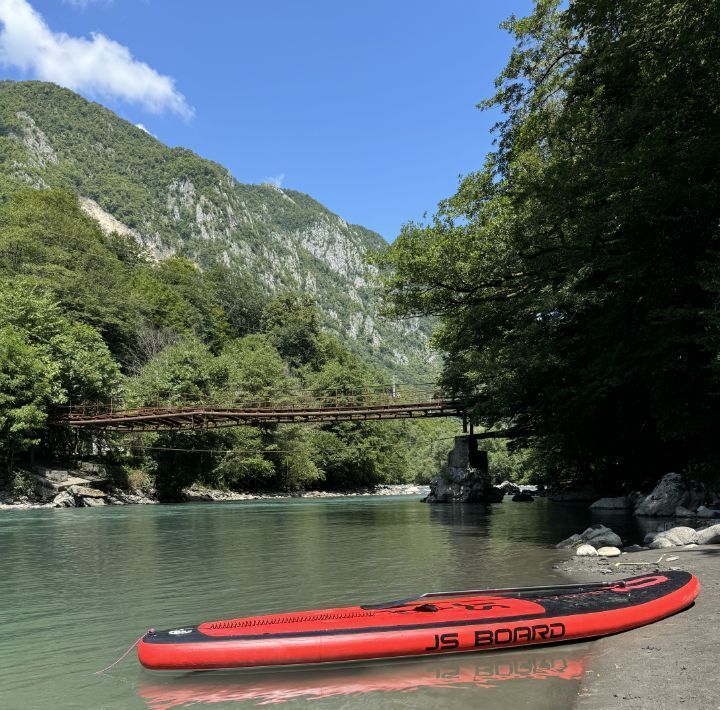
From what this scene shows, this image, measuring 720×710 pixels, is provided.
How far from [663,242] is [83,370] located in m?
31.2

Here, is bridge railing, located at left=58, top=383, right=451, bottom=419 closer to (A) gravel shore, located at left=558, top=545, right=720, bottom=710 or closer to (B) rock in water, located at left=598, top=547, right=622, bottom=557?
(B) rock in water, located at left=598, top=547, right=622, bottom=557

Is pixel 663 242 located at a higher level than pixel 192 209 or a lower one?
lower

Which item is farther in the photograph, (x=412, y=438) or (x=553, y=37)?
(x=412, y=438)

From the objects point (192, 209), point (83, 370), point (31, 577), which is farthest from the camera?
point (192, 209)

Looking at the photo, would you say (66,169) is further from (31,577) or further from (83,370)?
(31,577)

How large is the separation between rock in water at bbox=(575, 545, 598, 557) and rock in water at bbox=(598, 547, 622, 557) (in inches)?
3.6

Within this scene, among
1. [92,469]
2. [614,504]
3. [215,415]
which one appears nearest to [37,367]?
[92,469]

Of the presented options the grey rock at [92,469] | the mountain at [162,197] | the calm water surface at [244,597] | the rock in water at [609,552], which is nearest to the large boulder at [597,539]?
the calm water surface at [244,597]

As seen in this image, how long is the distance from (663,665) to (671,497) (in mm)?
13378

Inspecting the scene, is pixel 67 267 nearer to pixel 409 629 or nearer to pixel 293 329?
pixel 293 329

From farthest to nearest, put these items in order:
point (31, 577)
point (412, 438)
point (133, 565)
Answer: point (412, 438) → point (133, 565) → point (31, 577)

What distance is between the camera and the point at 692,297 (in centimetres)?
1096

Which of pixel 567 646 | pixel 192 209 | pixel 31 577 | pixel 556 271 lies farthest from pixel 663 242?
pixel 192 209

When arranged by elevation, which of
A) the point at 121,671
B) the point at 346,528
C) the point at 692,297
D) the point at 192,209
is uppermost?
the point at 192,209
